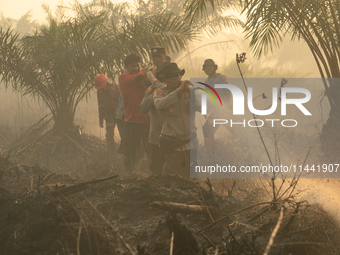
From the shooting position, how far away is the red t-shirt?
3.98m

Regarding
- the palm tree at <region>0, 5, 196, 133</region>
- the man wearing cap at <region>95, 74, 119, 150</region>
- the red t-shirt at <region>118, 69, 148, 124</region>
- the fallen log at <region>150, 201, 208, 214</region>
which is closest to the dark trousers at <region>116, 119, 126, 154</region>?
the red t-shirt at <region>118, 69, 148, 124</region>

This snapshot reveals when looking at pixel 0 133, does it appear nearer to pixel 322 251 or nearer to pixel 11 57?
pixel 11 57

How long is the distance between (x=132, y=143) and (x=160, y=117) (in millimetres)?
892

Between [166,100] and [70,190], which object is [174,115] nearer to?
[166,100]

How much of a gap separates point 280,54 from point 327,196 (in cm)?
2604

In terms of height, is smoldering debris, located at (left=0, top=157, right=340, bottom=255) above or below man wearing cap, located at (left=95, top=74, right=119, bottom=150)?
below

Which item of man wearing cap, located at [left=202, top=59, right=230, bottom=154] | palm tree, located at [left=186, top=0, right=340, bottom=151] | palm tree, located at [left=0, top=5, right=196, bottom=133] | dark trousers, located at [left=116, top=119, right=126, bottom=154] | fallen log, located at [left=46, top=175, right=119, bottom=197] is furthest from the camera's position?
palm tree, located at [left=0, top=5, right=196, bottom=133]

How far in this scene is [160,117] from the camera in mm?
3359

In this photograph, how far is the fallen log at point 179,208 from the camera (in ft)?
6.19

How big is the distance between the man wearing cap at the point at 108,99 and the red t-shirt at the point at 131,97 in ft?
4.21

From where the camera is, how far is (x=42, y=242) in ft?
6.30

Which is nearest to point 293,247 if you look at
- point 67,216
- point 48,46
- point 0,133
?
point 67,216

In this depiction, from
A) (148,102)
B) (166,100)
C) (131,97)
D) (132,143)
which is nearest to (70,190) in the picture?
(166,100)

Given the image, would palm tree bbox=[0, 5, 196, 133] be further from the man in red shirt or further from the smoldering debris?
the smoldering debris
